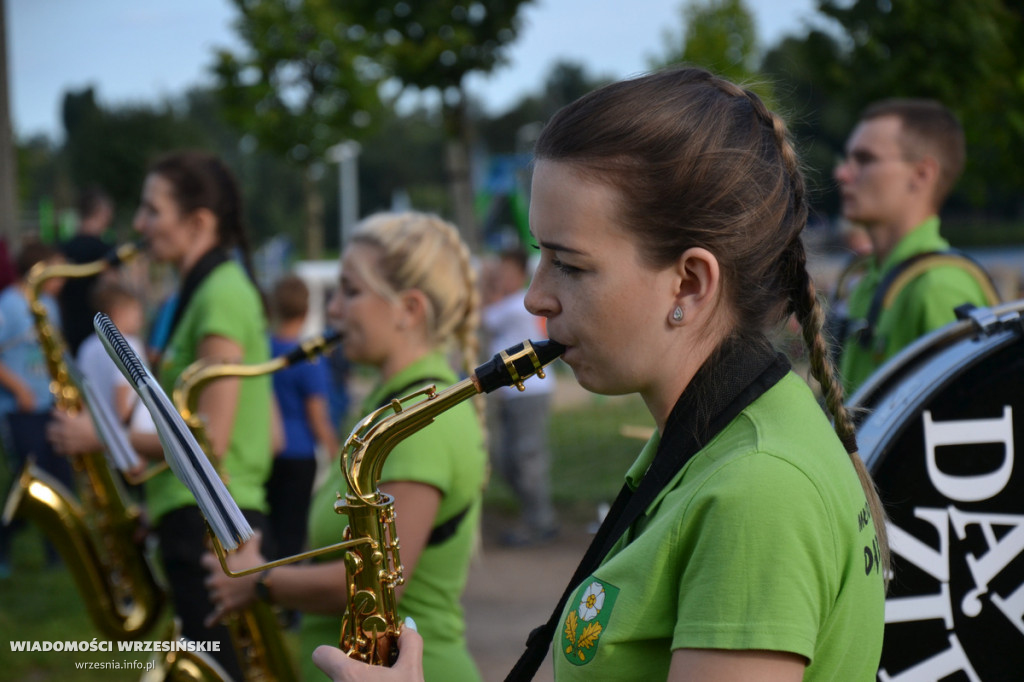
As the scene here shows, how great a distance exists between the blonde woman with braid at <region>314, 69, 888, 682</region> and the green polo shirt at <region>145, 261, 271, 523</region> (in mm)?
2270

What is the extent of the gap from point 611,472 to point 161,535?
6.34 meters

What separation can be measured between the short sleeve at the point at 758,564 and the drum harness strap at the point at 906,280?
232 cm

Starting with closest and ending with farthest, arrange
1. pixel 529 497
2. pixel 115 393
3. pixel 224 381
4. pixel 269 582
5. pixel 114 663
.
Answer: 1. pixel 269 582
2. pixel 224 381
3. pixel 114 663
4. pixel 115 393
5. pixel 529 497

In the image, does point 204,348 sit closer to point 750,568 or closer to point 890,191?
point 890,191

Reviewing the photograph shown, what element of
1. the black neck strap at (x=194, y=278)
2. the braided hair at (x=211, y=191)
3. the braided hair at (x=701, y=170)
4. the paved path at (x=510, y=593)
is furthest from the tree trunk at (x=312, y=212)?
the braided hair at (x=701, y=170)

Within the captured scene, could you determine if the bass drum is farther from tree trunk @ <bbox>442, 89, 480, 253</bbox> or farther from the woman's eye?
tree trunk @ <bbox>442, 89, 480, 253</bbox>

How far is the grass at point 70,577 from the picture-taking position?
4.78 meters

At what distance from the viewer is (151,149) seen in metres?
19.6

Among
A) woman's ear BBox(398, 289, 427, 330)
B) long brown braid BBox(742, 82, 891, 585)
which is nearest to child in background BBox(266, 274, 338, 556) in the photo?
woman's ear BBox(398, 289, 427, 330)

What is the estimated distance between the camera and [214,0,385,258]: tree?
13.0 m

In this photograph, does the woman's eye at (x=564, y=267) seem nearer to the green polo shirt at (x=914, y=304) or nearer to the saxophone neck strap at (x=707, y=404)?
the saxophone neck strap at (x=707, y=404)

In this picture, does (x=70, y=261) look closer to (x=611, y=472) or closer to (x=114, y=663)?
(x=114, y=663)

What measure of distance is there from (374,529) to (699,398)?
30.2 inches

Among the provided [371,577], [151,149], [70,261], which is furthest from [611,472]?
[151,149]
